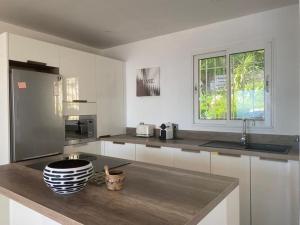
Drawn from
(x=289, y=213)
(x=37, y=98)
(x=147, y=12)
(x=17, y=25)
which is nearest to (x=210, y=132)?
(x=289, y=213)

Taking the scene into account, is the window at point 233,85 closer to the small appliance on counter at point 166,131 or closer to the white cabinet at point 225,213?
the small appliance on counter at point 166,131

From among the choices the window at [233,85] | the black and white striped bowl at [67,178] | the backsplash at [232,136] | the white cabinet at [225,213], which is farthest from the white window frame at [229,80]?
the black and white striped bowl at [67,178]

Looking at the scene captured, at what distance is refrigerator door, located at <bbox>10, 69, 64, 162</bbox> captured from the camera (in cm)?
230

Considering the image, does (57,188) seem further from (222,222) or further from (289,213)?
(289,213)

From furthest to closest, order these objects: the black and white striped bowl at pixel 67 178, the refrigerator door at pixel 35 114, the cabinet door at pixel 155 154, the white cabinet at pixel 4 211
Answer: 1. the cabinet door at pixel 155 154
2. the refrigerator door at pixel 35 114
3. the white cabinet at pixel 4 211
4. the black and white striped bowl at pixel 67 178

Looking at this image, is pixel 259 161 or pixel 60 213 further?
pixel 259 161

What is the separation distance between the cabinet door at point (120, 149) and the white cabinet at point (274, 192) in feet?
4.97

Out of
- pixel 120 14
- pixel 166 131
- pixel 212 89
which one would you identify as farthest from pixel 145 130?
pixel 120 14

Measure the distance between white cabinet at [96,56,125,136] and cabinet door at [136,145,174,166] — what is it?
760mm

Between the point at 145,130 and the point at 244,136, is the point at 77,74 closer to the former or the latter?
the point at 145,130

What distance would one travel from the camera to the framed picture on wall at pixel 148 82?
11.2 ft

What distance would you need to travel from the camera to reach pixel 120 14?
8.43 ft

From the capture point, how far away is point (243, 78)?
2.71 metres

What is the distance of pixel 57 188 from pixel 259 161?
71.0 inches
